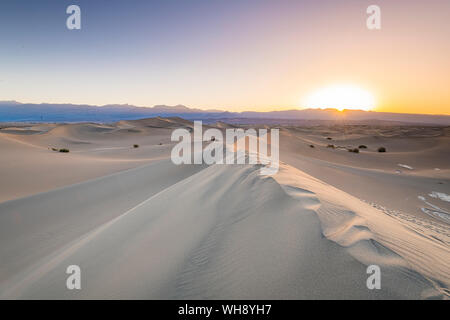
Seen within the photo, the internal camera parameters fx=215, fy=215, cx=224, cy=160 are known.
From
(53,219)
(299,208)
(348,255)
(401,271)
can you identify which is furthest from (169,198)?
(401,271)

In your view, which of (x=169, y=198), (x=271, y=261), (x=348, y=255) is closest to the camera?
(x=348, y=255)

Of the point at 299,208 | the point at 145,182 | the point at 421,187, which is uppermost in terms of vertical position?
the point at 299,208

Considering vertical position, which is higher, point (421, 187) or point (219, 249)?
point (219, 249)

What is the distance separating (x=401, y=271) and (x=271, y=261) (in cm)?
97

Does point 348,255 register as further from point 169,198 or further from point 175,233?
point 169,198

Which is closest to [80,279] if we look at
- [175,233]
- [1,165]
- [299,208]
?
[175,233]

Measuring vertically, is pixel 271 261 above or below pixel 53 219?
above

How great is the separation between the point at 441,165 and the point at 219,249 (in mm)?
19613

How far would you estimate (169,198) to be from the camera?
13.7 ft

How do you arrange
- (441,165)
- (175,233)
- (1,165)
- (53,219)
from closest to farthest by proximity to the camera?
(175,233)
(53,219)
(1,165)
(441,165)

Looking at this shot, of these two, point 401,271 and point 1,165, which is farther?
point 1,165
